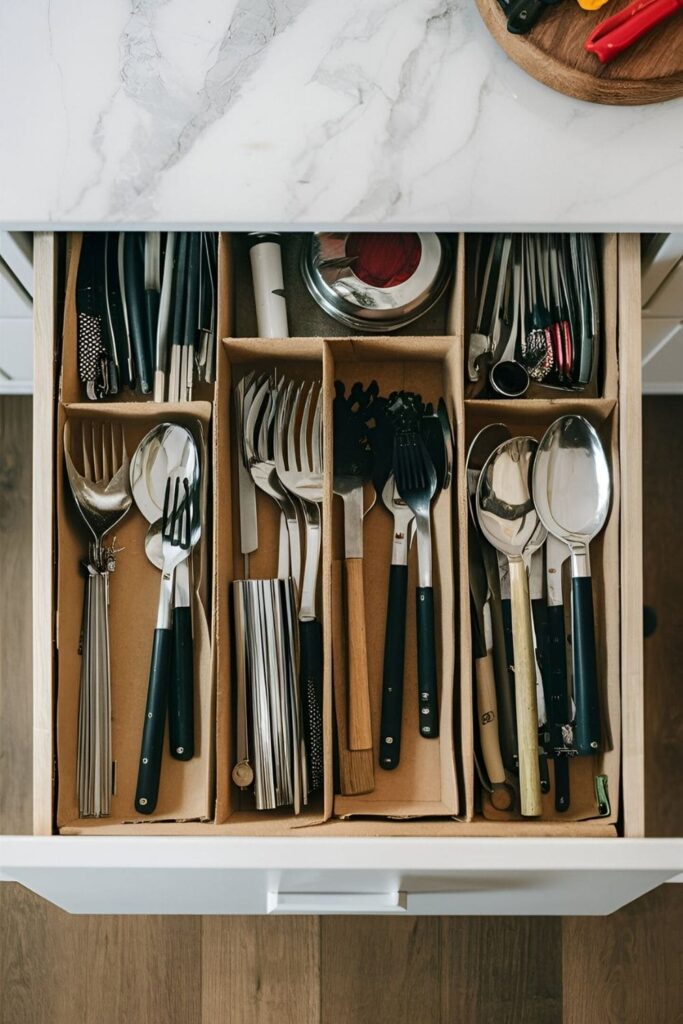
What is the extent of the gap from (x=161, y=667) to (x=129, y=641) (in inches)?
2.6

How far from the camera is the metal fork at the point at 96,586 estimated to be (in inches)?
34.2

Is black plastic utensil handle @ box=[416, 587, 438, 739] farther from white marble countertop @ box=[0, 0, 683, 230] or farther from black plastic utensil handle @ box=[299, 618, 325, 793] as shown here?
white marble countertop @ box=[0, 0, 683, 230]

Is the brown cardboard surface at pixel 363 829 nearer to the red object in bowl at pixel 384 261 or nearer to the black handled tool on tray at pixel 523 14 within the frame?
the red object in bowl at pixel 384 261

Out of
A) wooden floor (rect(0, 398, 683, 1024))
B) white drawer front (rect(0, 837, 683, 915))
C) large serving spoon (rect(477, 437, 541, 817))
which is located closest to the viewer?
white drawer front (rect(0, 837, 683, 915))

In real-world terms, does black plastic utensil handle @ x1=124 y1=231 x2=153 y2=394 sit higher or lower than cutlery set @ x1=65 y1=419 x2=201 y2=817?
higher

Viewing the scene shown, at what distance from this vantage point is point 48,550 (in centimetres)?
84

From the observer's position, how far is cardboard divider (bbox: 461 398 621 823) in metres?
0.86

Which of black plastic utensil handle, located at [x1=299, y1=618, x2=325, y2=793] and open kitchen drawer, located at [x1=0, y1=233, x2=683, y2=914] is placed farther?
black plastic utensil handle, located at [x1=299, y1=618, x2=325, y2=793]

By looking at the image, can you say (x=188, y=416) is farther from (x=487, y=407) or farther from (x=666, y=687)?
(x=666, y=687)

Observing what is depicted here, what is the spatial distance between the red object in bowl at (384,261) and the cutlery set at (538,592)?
0.19 m

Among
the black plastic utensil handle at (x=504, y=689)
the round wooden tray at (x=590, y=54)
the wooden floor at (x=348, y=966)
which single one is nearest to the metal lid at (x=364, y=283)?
the round wooden tray at (x=590, y=54)

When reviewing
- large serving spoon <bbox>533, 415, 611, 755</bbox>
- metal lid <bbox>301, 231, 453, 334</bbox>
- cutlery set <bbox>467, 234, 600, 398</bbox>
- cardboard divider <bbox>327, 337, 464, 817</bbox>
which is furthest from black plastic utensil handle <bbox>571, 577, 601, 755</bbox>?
metal lid <bbox>301, 231, 453, 334</bbox>

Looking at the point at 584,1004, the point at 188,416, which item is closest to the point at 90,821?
the point at 188,416

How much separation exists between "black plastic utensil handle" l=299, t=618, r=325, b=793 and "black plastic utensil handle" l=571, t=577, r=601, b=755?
26 cm
